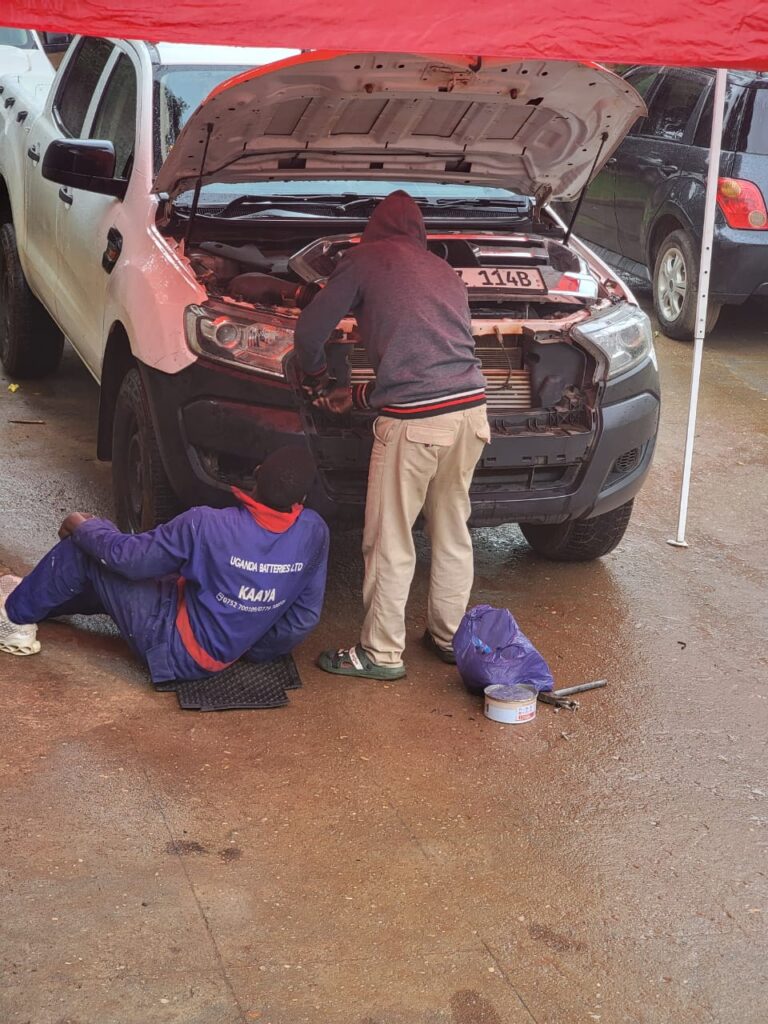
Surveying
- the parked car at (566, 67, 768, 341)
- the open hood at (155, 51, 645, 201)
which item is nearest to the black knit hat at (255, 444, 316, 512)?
the open hood at (155, 51, 645, 201)

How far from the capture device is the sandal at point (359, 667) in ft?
16.0

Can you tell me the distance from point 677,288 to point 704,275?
3884 millimetres

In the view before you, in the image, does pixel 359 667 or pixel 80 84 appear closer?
pixel 359 667

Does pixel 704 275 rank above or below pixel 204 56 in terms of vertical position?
below

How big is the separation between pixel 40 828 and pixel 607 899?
1582 mm

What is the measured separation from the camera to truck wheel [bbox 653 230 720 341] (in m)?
9.61

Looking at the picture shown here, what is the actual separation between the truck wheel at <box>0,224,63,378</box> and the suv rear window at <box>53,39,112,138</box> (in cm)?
96

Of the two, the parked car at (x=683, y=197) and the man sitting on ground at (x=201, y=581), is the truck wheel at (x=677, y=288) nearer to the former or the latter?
the parked car at (x=683, y=197)

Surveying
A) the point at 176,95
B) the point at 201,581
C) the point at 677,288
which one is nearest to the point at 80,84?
the point at 176,95

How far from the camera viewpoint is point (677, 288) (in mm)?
9844

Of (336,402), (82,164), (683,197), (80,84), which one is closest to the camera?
(336,402)

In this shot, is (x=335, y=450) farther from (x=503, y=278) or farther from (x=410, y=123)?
(x=410, y=123)

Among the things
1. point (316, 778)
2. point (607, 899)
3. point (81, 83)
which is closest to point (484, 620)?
point (316, 778)

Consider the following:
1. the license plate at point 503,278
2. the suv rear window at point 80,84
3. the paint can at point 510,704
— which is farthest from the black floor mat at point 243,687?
the suv rear window at point 80,84
